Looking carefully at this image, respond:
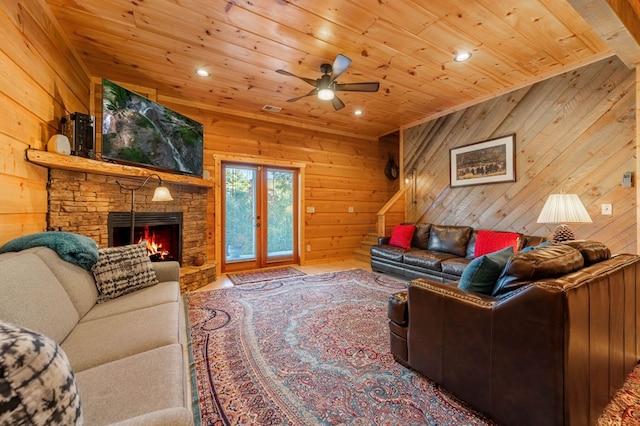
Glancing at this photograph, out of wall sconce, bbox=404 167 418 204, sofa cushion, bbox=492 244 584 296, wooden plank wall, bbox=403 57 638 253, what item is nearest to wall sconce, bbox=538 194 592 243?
wooden plank wall, bbox=403 57 638 253

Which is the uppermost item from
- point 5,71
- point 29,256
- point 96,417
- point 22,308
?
point 5,71

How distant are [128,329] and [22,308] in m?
0.44

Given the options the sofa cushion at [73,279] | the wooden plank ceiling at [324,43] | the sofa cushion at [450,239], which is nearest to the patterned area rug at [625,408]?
the sofa cushion at [450,239]

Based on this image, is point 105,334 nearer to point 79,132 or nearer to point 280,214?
point 79,132

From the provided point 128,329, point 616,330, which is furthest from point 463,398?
point 128,329

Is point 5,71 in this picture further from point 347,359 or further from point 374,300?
point 374,300

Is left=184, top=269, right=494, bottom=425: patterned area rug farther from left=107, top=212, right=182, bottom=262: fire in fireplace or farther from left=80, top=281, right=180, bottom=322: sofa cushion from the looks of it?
left=107, top=212, right=182, bottom=262: fire in fireplace

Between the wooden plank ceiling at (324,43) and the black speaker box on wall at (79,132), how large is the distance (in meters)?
0.82

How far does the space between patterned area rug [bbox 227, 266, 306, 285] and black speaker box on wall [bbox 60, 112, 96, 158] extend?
2.33 meters

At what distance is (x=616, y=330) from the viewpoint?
1.47 m

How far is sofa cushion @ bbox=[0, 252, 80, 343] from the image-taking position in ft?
3.77

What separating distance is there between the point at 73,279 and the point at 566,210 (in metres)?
3.95

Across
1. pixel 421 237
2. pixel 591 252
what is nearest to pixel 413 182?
pixel 421 237

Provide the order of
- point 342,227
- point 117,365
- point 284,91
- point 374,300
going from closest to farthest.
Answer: point 117,365 < point 374,300 < point 284,91 < point 342,227
